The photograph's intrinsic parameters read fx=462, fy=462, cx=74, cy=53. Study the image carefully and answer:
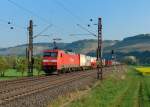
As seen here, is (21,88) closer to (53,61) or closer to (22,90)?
(22,90)

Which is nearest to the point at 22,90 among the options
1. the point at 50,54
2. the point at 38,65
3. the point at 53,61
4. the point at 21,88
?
the point at 21,88

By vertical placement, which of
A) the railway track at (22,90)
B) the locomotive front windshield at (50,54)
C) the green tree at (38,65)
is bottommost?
the railway track at (22,90)

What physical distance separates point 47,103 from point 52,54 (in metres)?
45.3

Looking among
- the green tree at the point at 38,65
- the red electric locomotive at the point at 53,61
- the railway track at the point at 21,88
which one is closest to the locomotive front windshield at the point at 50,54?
the red electric locomotive at the point at 53,61

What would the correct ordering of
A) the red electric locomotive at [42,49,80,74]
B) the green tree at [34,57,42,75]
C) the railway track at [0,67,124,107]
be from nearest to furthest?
the railway track at [0,67,124,107] < the red electric locomotive at [42,49,80,74] < the green tree at [34,57,42,75]

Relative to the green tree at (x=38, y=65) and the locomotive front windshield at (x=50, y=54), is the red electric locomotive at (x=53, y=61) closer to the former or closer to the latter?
the locomotive front windshield at (x=50, y=54)

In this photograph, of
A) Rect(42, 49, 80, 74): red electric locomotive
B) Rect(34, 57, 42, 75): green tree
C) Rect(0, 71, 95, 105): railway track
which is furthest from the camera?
Rect(34, 57, 42, 75): green tree

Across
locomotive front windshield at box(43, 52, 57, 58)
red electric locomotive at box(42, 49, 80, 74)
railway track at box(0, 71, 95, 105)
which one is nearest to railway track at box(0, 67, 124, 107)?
railway track at box(0, 71, 95, 105)

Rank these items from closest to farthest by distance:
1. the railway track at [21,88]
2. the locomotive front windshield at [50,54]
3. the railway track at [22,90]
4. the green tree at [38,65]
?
the railway track at [22,90], the railway track at [21,88], the locomotive front windshield at [50,54], the green tree at [38,65]

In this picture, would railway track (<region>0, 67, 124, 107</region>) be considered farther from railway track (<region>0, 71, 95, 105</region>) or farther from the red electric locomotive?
the red electric locomotive

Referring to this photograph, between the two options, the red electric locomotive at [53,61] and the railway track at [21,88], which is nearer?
the railway track at [21,88]

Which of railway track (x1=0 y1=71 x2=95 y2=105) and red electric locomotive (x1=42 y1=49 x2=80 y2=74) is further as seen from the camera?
red electric locomotive (x1=42 y1=49 x2=80 y2=74)

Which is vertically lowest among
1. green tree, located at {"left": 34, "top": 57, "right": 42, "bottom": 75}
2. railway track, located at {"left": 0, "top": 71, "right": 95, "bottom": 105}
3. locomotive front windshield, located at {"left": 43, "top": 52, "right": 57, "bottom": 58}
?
railway track, located at {"left": 0, "top": 71, "right": 95, "bottom": 105}

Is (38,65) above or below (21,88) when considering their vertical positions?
above
